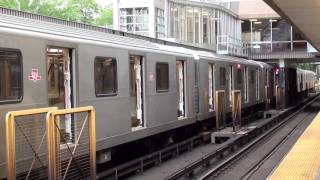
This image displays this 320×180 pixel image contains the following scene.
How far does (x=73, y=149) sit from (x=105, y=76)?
3.00 meters

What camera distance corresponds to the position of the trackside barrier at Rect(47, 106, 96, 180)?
632 cm

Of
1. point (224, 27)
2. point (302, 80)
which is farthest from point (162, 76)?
point (302, 80)

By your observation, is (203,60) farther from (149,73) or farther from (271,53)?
(271,53)

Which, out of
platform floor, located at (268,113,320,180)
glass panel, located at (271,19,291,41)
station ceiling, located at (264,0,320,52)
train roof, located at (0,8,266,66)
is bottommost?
platform floor, located at (268,113,320,180)

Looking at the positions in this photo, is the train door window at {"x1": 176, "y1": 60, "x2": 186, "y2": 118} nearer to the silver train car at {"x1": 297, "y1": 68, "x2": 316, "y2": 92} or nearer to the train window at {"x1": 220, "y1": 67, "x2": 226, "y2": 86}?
the train window at {"x1": 220, "y1": 67, "x2": 226, "y2": 86}

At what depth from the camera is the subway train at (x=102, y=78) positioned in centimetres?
759

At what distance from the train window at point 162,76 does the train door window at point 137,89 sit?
1.03 meters

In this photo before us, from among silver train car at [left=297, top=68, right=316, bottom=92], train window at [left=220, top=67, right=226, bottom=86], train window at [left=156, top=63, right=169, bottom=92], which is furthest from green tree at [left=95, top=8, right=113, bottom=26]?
train window at [left=156, top=63, right=169, bottom=92]

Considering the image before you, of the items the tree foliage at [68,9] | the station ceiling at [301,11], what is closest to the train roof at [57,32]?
the station ceiling at [301,11]

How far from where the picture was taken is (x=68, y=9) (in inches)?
2175

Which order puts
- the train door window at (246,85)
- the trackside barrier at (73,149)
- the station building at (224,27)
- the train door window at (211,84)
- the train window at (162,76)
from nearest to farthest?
the trackside barrier at (73,149), the train window at (162,76), the train door window at (211,84), the train door window at (246,85), the station building at (224,27)

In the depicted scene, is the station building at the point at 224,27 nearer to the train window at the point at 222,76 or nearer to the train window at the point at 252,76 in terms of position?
the train window at the point at 252,76

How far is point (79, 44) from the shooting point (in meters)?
9.43

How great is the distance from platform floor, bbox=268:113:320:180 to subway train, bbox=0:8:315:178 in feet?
10.7
